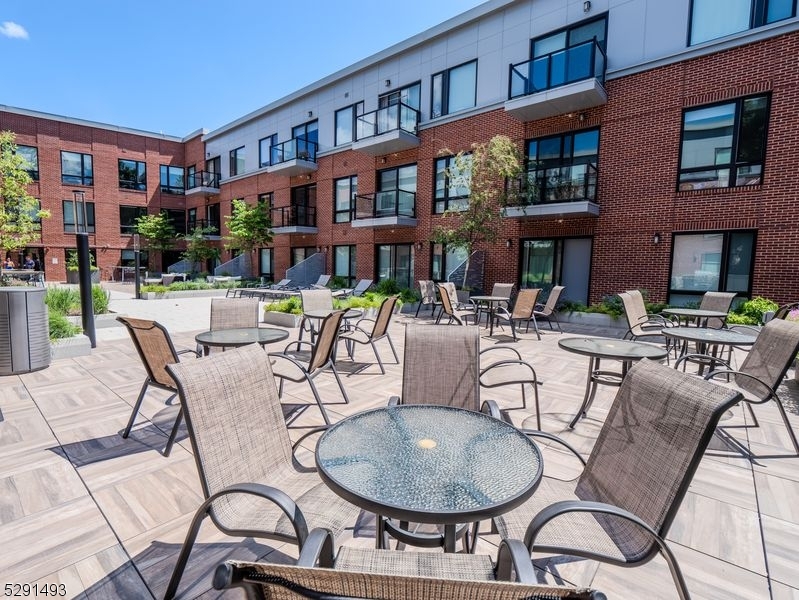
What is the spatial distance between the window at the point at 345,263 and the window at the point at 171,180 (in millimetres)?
14838

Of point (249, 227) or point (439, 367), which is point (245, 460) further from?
point (249, 227)

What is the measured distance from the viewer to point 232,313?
422 cm

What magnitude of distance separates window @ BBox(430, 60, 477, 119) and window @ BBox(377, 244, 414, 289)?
4.60 meters

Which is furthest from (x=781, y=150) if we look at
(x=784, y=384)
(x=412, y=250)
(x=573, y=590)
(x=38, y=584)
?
(x=38, y=584)

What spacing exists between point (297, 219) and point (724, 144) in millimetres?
14492

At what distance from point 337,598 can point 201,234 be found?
23384mm

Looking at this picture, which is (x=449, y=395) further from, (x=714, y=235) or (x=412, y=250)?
(x=412, y=250)

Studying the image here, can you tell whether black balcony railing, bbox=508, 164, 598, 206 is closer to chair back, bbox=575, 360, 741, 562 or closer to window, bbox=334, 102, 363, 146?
window, bbox=334, 102, 363, 146

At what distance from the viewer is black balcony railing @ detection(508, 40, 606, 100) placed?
30.8ft

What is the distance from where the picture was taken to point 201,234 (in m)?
21.1

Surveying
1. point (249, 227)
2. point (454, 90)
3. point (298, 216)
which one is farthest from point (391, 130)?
point (249, 227)

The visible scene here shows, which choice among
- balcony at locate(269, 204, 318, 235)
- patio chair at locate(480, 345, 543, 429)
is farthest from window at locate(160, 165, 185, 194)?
patio chair at locate(480, 345, 543, 429)

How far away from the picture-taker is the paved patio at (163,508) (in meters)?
1.74

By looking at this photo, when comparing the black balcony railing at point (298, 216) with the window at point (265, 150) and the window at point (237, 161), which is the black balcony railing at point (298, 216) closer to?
the window at point (265, 150)
